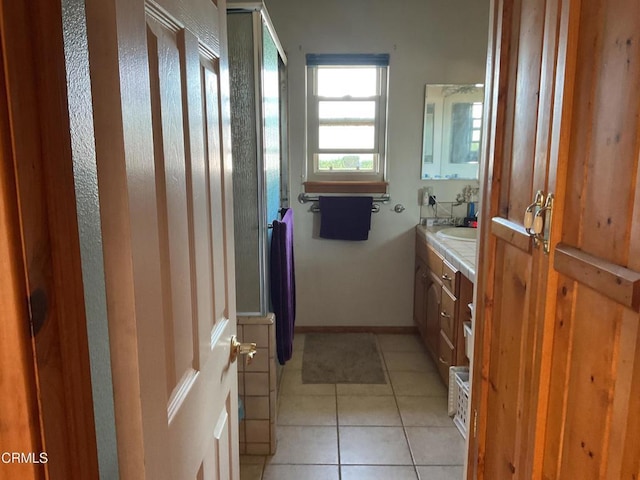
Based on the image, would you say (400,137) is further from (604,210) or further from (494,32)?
(604,210)

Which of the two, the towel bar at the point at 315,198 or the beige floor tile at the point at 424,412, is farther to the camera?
the towel bar at the point at 315,198

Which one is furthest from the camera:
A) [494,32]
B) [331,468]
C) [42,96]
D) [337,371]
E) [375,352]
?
[375,352]

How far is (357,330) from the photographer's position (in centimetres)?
380

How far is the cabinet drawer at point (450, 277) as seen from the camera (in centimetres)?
254

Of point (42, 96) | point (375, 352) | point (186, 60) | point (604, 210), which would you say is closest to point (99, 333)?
point (42, 96)

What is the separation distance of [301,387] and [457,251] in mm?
1253

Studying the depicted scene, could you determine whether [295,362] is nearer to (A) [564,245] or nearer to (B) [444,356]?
(B) [444,356]

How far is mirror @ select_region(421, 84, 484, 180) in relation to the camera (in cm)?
349

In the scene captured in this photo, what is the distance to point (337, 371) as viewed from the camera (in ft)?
10.3

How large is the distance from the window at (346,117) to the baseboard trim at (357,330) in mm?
1182

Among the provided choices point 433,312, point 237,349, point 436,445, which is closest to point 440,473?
point 436,445

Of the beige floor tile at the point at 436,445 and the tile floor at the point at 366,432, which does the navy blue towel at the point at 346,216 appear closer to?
the tile floor at the point at 366,432

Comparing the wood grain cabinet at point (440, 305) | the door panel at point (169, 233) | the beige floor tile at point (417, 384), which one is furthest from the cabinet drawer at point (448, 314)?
the door panel at point (169, 233)

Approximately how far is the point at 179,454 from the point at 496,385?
0.88m
